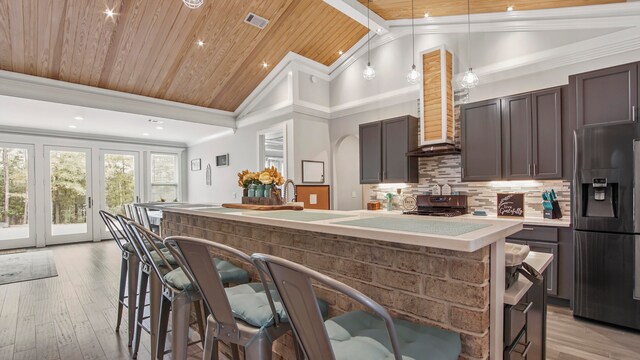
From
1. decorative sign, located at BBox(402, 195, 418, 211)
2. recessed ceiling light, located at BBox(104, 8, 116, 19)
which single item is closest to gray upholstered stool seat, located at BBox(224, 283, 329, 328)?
decorative sign, located at BBox(402, 195, 418, 211)

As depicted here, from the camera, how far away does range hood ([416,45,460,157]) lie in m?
4.09

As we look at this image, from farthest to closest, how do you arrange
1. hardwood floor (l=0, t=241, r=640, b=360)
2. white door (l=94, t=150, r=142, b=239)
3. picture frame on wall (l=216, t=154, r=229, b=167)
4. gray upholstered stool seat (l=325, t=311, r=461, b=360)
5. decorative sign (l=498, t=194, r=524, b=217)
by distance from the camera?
white door (l=94, t=150, r=142, b=239) → picture frame on wall (l=216, t=154, r=229, b=167) → decorative sign (l=498, t=194, r=524, b=217) → hardwood floor (l=0, t=241, r=640, b=360) → gray upholstered stool seat (l=325, t=311, r=461, b=360)

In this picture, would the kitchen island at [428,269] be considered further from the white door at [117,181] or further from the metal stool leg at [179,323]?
the white door at [117,181]

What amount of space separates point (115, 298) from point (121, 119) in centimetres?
367

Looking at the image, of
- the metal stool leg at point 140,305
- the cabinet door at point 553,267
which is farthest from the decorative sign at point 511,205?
the metal stool leg at point 140,305

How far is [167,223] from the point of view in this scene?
137 inches

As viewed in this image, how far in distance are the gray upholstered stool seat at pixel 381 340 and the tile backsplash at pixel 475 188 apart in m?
3.24

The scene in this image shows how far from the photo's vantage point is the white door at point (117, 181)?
753 cm

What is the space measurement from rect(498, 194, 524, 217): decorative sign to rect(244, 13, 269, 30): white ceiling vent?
3.93 m

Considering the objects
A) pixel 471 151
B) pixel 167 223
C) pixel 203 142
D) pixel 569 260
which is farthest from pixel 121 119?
pixel 569 260

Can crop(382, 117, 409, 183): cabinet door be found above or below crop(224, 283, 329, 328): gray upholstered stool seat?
above

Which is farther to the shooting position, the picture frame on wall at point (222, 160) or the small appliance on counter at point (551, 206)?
the picture frame on wall at point (222, 160)

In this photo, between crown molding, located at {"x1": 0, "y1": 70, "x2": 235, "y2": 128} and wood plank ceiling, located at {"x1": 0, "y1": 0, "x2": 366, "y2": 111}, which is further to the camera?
crown molding, located at {"x1": 0, "y1": 70, "x2": 235, "y2": 128}

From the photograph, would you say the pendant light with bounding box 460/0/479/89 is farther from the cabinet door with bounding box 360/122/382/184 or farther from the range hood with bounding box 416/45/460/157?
the cabinet door with bounding box 360/122/382/184
